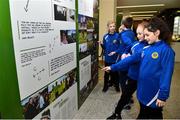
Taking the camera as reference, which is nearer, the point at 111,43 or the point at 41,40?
the point at 41,40

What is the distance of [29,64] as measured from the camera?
5.50 feet

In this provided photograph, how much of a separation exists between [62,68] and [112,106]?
1406 millimetres

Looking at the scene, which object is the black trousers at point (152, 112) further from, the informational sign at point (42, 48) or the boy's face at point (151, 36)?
the informational sign at point (42, 48)

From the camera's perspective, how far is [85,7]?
10.6 ft

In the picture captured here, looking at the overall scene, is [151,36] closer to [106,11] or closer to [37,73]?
[37,73]

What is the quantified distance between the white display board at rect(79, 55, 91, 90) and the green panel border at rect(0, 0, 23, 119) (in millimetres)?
1689

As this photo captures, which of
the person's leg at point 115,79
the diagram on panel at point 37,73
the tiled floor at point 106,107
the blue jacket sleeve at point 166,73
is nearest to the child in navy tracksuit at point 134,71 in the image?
the tiled floor at point 106,107

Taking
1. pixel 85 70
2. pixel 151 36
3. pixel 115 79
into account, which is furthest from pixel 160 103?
pixel 115 79

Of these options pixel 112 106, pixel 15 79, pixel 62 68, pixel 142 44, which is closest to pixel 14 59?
pixel 15 79

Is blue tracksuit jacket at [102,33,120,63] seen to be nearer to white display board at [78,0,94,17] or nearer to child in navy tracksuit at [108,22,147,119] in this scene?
white display board at [78,0,94,17]

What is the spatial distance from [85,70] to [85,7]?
1104 mm

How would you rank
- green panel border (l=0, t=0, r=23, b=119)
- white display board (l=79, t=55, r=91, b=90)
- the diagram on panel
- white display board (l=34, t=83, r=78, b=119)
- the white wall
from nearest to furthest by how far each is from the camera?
green panel border (l=0, t=0, r=23, b=119)
the diagram on panel
white display board (l=34, t=83, r=78, b=119)
white display board (l=79, t=55, r=91, b=90)
the white wall

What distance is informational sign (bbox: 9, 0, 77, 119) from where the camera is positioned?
1.55 m

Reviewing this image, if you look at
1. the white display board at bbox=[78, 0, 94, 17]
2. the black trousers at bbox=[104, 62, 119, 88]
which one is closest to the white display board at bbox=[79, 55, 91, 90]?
the black trousers at bbox=[104, 62, 119, 88]
